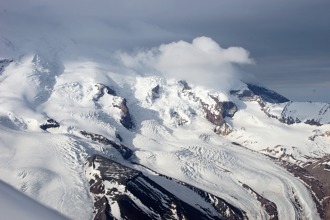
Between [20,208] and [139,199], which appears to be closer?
[20,208]

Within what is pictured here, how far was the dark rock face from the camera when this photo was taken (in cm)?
14438

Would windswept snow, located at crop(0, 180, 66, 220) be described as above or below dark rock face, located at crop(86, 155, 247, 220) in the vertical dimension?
below

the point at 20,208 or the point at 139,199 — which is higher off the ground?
the point at 139,199

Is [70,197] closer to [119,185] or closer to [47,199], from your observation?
[47,199]

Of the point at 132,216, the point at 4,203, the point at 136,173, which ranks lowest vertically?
the point at 4,203

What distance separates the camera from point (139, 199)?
15225 centimetres

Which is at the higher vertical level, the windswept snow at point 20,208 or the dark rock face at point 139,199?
the dark rock face at point 139,199

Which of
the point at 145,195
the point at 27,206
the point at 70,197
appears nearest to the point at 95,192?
the point at 70,197

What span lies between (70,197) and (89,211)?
14546 millimetres

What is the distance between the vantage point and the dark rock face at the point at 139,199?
14438 centimetres

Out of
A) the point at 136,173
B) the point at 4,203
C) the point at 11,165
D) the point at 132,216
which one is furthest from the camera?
the point at 11,165

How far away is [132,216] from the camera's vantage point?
137750mm

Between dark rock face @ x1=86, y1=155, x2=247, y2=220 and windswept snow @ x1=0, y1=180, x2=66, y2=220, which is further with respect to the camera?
dark rock face @ x1=86, y1=155, x2=247, y2=220

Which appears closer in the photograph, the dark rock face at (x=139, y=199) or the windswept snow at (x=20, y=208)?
the windswept snow at (x=20, y=208)
